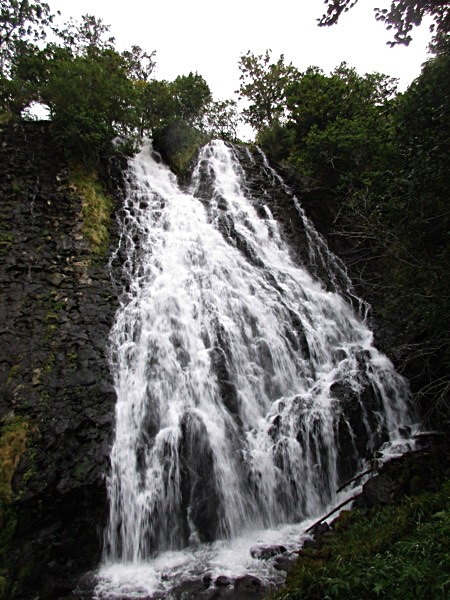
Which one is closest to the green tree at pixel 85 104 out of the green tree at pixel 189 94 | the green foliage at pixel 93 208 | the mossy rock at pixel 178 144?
the green foliage at pixel 93 208

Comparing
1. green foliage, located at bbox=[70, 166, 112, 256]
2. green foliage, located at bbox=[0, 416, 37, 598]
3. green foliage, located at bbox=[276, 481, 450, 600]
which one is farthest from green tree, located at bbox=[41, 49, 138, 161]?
green foliage, located at bbox=[276, 481, 450, 600]

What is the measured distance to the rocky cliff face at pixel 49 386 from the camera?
5.25m

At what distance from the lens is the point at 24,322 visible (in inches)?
307

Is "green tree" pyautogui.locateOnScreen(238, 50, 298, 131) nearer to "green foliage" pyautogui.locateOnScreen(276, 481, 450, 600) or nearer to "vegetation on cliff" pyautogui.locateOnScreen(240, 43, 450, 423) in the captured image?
"vegetation on cliff" pyautogui.locateOnScreen(240, 43, 450, 423)

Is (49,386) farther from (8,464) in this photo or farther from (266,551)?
(266,551)

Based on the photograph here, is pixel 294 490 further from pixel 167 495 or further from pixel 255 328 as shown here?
pixel 255 328

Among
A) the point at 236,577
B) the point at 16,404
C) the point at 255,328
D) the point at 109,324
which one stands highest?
the point at 109,324

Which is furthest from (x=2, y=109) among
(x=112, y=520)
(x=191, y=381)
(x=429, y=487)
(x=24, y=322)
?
(x=429, y=487)

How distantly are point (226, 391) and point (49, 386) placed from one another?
3603 millimetres

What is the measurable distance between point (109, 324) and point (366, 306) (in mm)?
8017

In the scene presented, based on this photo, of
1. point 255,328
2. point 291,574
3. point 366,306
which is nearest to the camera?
point 291,574

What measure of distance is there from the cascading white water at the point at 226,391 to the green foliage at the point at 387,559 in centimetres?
174

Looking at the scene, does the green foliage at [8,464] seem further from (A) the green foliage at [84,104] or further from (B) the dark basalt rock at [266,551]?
(A) the green foliage at [84,104]

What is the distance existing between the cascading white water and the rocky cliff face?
1.40 ft
